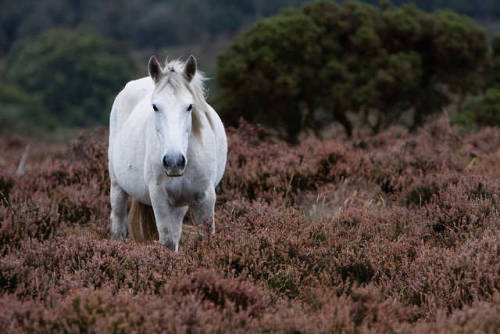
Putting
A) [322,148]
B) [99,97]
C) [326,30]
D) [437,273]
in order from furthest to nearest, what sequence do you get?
[99,97] → [326,30] → [322,148] → [437,273]

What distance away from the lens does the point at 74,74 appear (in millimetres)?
39438

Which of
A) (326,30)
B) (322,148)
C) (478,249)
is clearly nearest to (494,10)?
(326,30)

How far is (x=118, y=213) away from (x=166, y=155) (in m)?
2.00

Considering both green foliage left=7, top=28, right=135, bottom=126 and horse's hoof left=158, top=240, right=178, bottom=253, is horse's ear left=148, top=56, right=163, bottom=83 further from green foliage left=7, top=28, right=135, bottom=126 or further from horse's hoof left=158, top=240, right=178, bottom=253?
green foliage left=7, top=28, right=135, bottom=126

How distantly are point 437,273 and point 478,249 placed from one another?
38 centimetres

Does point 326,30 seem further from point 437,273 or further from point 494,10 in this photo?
point 494,10

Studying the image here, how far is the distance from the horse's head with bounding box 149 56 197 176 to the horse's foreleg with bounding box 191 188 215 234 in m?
0.58

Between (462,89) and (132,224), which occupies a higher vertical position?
(462,89)

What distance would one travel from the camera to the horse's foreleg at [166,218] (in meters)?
4.05

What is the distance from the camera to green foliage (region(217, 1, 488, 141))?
38.7 ft

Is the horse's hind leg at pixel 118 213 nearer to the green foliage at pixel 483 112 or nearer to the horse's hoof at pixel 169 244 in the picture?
the horse's hoof at pixel 169 244

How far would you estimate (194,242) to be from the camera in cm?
396

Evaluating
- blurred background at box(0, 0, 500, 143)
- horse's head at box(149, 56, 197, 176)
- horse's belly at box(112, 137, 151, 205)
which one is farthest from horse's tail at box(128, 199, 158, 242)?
blurred background at box(0, 0, 500, 143)

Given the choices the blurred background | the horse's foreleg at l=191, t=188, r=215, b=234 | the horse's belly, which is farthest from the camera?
the blurred background
